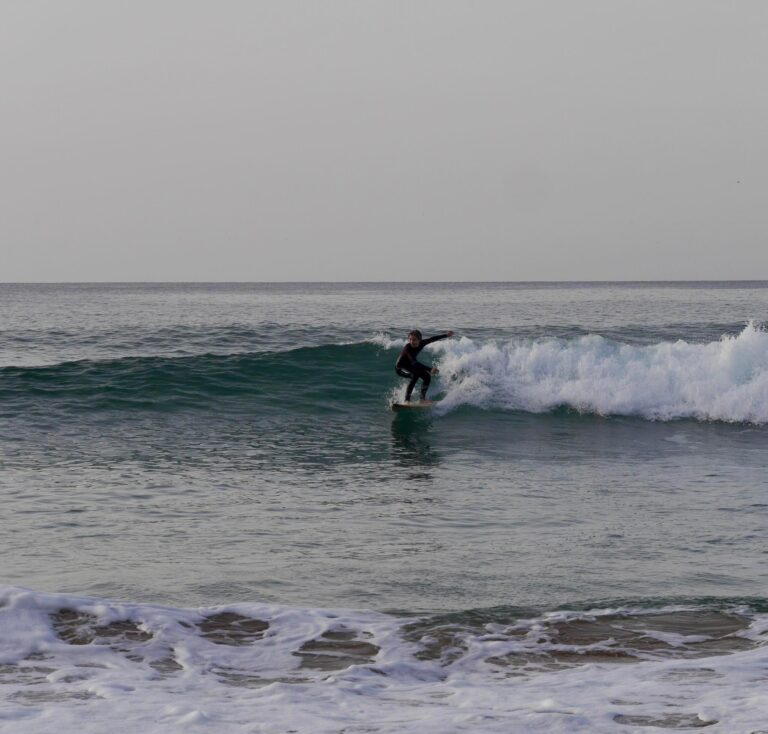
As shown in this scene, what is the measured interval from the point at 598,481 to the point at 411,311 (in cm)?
4166

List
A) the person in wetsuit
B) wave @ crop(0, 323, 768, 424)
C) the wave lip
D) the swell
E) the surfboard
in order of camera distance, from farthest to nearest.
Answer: the swell → wave @ crop(0, 323, 768, 424) → the wave lip → the surfboard → the person in wetsuit

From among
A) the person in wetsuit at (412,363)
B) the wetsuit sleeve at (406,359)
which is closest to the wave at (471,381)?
the person in wetsuit at (412,363)

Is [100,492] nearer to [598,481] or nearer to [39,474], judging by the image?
[39,474]

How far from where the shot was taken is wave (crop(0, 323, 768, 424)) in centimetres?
1927

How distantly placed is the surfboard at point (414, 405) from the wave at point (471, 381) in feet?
1.15

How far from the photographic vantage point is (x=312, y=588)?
7777 millimetres

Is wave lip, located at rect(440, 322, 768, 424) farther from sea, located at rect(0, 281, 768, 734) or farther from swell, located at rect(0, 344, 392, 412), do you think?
swell, located at rect(0, 344, 392, 412)

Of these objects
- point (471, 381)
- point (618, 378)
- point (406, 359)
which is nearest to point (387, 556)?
point (406, 359)

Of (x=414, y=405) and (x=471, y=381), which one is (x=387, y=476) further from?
(x=471, y=381)

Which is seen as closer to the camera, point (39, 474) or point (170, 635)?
point (170, 635)

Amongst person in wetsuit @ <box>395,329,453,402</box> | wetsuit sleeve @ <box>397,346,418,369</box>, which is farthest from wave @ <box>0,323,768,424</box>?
wetsuit sleeve @ <box>397,346,418,369</box>

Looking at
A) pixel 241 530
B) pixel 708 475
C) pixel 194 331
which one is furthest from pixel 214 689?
pixel 194 331

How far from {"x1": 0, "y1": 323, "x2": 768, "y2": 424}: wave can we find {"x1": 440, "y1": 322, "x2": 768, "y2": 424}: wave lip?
0.02m

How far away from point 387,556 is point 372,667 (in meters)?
2.69
